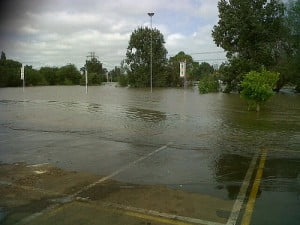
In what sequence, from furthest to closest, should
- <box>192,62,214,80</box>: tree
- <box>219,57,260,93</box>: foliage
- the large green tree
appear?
<box>192,62,214,80</box>: tree
the large green tree
<box>219,57,260,93</box>: foliage

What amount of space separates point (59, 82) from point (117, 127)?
9814cm

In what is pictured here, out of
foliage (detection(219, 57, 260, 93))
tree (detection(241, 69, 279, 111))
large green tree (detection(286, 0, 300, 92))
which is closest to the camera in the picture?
tree (detection(241, 69, 279, 111))

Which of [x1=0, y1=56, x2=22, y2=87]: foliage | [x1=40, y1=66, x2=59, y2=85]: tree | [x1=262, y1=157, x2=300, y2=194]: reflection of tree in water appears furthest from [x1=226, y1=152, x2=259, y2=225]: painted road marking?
[x1=40, y1=66, x2=59, y2=85]: tree

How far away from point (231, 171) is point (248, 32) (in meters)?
35.6

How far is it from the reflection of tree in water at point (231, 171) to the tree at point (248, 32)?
31862mm

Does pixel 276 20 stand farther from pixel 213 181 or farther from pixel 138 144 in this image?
pixel 213 181

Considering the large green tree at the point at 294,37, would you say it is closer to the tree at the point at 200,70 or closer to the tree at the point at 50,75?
the tree at the point at 200,70

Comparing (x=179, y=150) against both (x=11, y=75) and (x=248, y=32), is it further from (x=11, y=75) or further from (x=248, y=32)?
(x=11, y=75)

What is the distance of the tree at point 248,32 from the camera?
135 feet

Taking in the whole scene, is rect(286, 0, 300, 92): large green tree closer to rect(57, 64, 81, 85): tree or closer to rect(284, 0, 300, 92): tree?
rect(284, 0, 300, 92): tree

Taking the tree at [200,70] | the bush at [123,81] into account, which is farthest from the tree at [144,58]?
the tree at [200,70]

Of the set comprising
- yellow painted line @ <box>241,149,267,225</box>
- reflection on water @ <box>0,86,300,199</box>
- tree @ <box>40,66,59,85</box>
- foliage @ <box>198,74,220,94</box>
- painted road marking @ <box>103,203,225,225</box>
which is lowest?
painted road marking @ <box>103,203,225,225</box>

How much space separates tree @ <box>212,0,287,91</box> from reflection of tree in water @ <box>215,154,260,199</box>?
105ft

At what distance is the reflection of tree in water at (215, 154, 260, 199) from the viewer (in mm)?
6980
